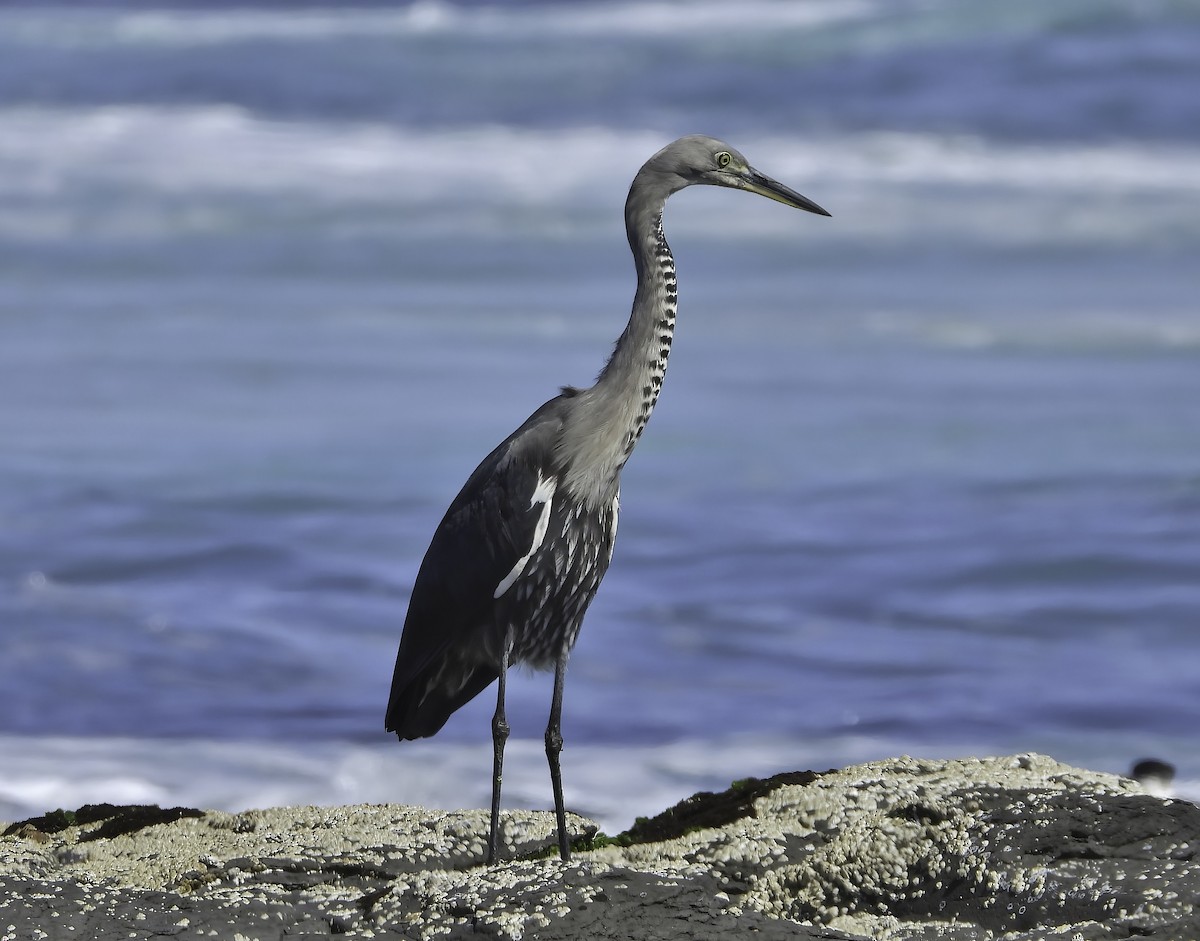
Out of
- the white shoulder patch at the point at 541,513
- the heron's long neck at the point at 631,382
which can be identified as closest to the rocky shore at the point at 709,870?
the white shoulder patch at the point at 541,513

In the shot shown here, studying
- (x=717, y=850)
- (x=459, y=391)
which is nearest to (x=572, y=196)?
(x=459, y=391)

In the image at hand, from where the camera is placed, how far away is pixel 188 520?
13461 millimetres

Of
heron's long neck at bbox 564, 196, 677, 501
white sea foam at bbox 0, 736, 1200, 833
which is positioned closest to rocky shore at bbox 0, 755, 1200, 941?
heron's long neck at bbox 564, 196, 677, 501

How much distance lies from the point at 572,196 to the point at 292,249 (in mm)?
5047

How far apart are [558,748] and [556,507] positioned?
75cm

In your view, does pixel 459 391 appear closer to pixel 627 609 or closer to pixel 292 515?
pixel 292 515

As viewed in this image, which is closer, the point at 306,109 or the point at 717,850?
the point at 717,850

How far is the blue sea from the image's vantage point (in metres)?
9.82

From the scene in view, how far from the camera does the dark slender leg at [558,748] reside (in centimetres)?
547

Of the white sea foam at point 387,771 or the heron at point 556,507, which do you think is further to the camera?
the white sea foam at point 387,771

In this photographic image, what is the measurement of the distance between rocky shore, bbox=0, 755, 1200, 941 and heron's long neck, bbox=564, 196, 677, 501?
1106 mm

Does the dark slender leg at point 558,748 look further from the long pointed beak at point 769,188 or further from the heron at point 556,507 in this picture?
the long pointed beak at point 769,188

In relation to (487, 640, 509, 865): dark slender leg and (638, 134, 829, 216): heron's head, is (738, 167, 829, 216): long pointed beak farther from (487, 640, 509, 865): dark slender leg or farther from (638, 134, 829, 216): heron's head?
(487, 640, 509, 865): dark slender leg

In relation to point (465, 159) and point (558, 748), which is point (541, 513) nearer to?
point (558, 748)
